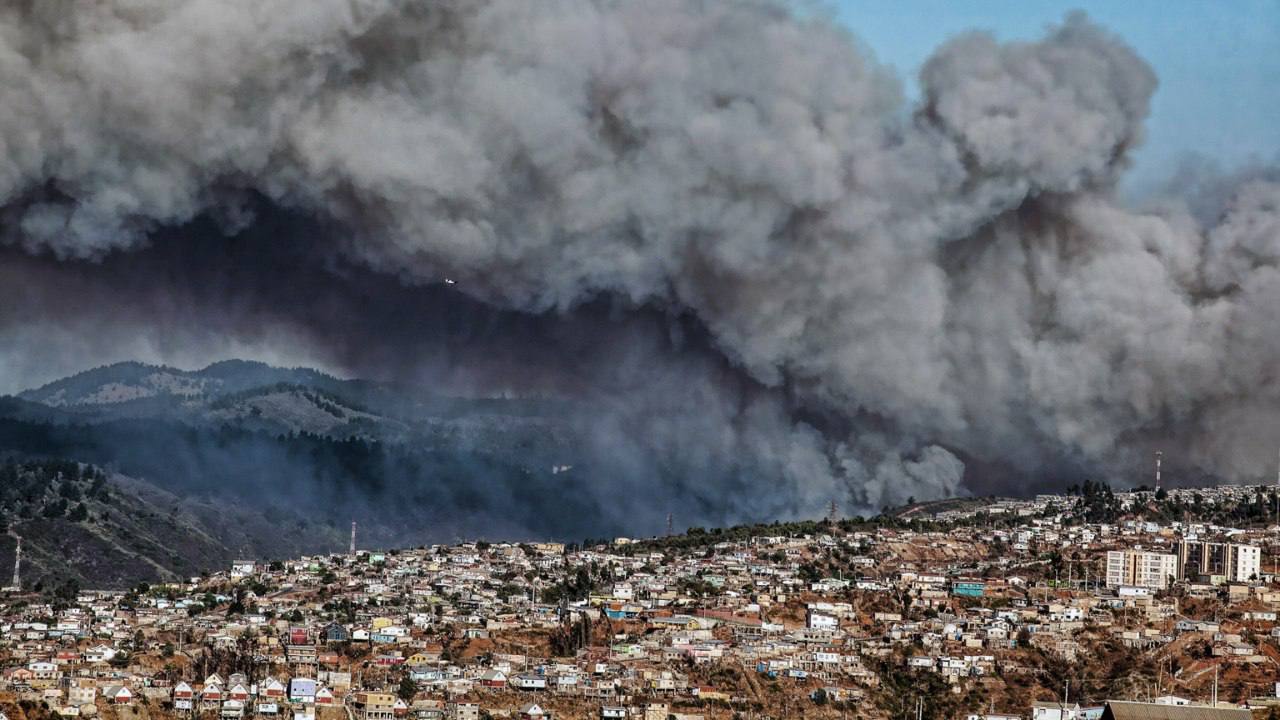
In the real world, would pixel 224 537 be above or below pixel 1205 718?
above

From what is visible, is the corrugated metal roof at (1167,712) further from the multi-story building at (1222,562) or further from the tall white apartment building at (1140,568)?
the multi-story building at (1222,562)

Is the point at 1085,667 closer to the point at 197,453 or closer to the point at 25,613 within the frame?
the point at 25,613

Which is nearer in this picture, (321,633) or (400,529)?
(321,633)

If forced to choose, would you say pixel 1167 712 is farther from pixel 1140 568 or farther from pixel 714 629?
pixel 1140 568

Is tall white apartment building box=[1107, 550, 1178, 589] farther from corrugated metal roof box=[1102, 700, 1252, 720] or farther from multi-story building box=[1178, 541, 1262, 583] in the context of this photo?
corrugated metal roof box=[1102, 700, 1252, 720]

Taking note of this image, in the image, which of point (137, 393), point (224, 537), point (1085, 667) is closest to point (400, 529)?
point (224, 537)

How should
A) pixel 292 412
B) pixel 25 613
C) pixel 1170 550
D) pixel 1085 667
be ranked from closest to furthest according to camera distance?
1. pixel 1085 667
2. pixel 25 613
3. pixel 1170 550
4. pixel 292 412

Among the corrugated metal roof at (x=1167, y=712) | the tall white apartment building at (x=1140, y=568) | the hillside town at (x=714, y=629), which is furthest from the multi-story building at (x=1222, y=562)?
the corrugated metal roof at (x=1167, y=712)
